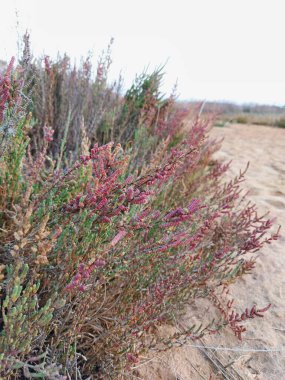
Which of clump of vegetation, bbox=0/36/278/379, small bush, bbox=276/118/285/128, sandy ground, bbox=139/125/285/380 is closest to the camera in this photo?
clump of vegetation, bbox=0/36/278/379

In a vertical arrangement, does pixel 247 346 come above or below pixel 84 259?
below

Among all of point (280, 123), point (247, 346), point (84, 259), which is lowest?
point (280, 123)

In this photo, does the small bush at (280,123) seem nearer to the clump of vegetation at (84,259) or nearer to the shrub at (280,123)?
the shrub at (280,123)

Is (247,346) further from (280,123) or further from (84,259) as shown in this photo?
(280,123)

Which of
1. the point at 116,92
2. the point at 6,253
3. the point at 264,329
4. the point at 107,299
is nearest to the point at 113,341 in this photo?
the point at 107,299

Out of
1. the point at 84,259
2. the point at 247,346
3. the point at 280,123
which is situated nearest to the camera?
the point at 84,259

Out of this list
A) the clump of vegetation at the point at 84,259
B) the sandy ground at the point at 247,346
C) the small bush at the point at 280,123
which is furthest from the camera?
the small bush at the point at 280,123

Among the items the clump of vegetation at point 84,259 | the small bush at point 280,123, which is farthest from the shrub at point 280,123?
the clump of vegetation at point 84,259

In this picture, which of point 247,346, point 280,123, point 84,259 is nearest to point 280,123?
point 280,123

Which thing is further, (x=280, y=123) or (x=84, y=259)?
(x=280, y=123)

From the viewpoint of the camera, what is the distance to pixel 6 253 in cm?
126

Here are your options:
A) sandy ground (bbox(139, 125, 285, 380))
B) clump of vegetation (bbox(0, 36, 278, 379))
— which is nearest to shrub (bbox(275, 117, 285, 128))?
sandy ground (bbox(139, 125, 285, 380))

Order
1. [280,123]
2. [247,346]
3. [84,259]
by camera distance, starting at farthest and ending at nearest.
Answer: [280,123], [247,346], [84,259]

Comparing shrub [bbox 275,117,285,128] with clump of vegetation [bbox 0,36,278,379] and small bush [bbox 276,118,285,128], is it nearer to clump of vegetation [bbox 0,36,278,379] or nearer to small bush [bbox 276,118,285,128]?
small bush [bbox 276,118,285,128]
